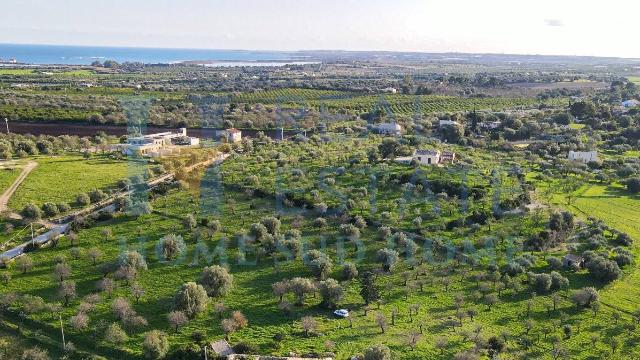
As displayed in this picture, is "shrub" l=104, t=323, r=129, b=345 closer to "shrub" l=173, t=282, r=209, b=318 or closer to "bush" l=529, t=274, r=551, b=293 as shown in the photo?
"shrub" l=173, t=282, r=209, b=318

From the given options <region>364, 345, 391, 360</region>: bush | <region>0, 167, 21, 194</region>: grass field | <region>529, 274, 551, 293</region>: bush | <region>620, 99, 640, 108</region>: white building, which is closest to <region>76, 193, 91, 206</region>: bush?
<region>0, 167, 21, 194</region>: grass field

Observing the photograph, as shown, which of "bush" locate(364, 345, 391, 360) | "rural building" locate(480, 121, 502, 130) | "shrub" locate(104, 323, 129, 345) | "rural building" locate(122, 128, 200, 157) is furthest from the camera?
"rural building" locate(480, 121, 502, 130)

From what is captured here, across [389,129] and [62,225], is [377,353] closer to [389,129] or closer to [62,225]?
[62,225]

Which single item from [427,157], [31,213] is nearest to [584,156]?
[427,157]

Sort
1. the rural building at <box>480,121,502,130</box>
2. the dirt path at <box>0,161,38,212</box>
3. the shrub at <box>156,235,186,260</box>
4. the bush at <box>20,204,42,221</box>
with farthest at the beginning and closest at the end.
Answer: the rural building at <box>480,121,502,130</box> → the dirt path at <box>0,161,38,212</box> → the bush at <box>20,204,42,221</box> → the shrub at <box>156,235,186,260</box>

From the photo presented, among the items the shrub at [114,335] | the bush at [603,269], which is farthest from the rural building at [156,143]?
the bush at [603,269]
